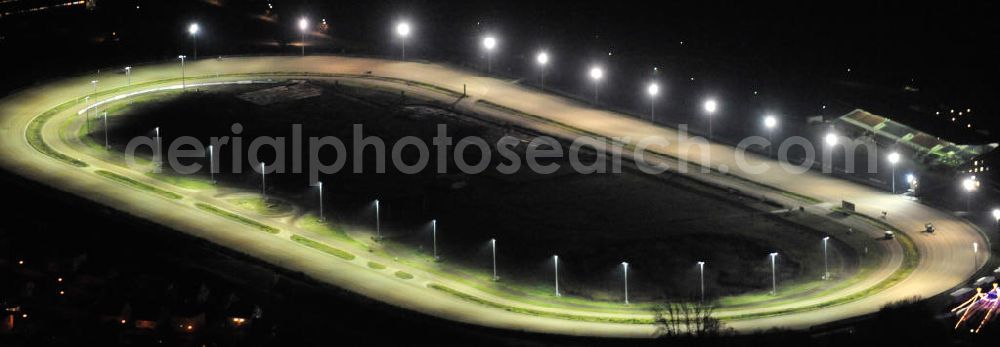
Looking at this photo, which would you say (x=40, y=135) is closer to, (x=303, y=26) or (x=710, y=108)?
(x=303, y=26)

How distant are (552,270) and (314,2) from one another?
49326 mm

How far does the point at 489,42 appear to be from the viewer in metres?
100

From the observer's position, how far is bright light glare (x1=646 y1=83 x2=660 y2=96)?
9325 cm

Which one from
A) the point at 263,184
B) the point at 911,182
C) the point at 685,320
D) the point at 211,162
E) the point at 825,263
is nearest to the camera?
the point at 685,320

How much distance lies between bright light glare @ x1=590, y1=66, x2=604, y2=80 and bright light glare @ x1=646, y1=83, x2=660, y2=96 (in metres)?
2.97

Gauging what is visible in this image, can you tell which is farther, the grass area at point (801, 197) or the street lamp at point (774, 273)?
the grass area at point (801, 197)

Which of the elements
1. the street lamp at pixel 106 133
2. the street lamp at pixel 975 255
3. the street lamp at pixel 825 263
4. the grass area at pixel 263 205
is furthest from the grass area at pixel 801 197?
the street lamp at pixel 106 133

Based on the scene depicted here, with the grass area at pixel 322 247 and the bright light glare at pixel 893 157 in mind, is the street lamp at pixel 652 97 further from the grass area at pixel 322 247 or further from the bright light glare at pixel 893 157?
the grass area at pixel 322 247

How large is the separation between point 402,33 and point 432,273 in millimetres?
36008

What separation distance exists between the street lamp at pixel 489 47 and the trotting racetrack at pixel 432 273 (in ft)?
6.35

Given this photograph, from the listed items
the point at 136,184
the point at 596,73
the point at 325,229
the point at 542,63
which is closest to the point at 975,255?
the point at 325,229

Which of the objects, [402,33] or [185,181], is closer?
[185,181]

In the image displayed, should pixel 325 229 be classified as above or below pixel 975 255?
above

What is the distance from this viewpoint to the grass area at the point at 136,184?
79.7 meters
